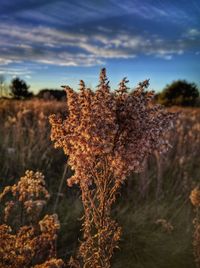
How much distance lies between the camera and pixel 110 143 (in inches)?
102

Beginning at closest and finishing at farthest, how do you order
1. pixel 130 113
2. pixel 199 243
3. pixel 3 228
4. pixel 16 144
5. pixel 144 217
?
pixel 130 113
pixel 3 228
pixel 199 243
pixel 144 217
pixel 16 144

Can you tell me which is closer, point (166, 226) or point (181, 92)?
point (166, 226)

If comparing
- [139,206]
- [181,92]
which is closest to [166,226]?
[139,206]

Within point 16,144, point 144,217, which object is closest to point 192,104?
point 16,144

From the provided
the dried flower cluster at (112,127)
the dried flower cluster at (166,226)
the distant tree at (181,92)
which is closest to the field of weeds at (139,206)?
the dried flower cluster at (166,226)

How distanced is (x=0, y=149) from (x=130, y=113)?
20.8ft

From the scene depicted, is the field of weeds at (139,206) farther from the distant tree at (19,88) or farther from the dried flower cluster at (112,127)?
the distant tree at (19,88)

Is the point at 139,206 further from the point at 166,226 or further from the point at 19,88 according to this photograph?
the point at 19,88

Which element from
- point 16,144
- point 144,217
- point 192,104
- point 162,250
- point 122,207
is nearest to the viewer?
point 162,250

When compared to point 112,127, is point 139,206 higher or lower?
lower

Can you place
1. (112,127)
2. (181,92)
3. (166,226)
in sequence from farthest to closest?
(181,92)
(166,226)
(112,127)

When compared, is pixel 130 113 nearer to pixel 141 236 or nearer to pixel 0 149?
pixel 141 236

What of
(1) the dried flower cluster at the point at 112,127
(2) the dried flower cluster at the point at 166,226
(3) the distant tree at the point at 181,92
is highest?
(3) the distant tree at the point at 181,92

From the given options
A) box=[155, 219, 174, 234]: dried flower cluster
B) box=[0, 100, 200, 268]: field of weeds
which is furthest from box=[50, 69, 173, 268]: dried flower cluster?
box=[155, 219, 174, 234]: dried flower cluster
